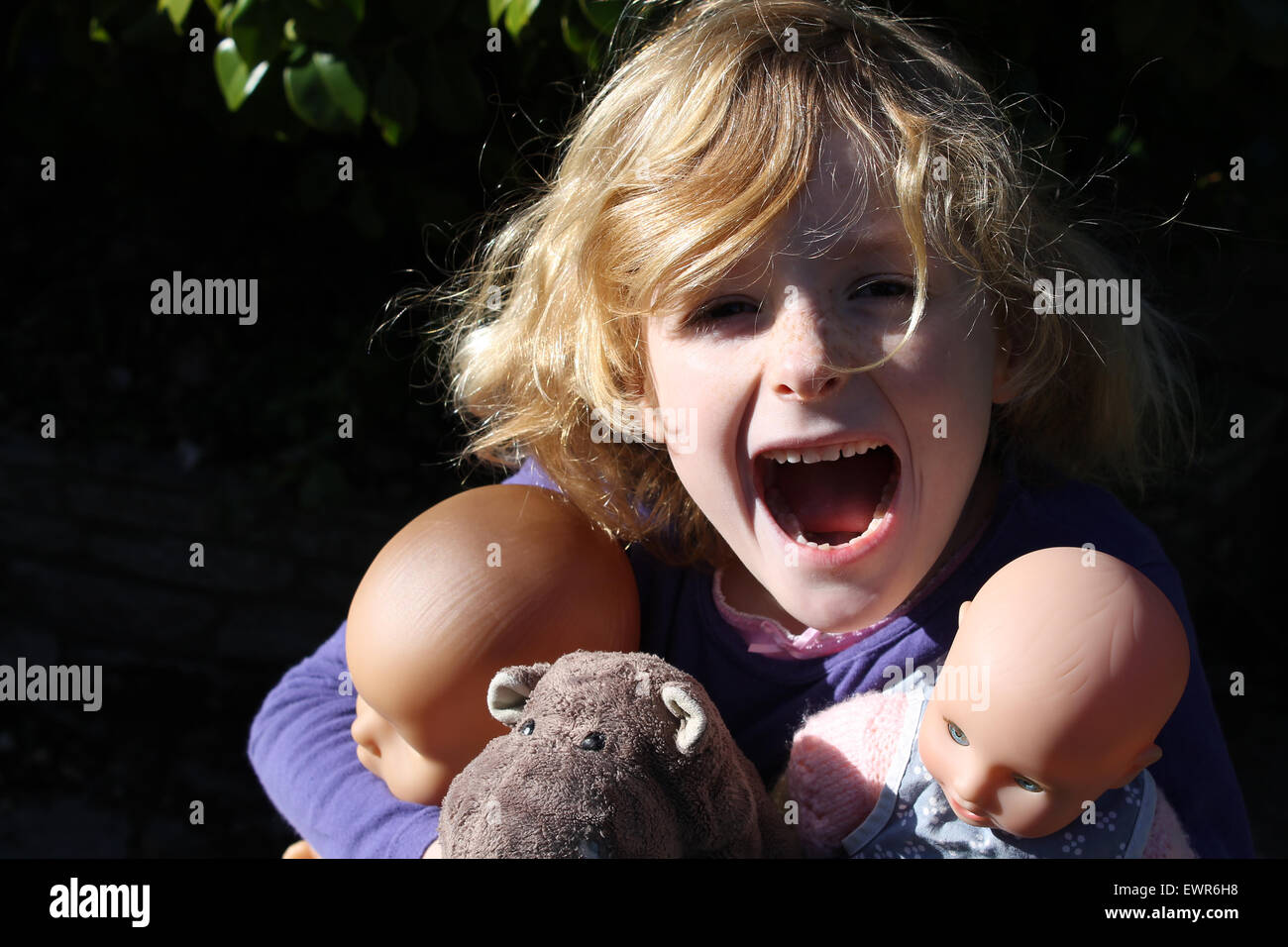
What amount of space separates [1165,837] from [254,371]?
3.43 metres

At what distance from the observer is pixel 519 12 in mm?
2105

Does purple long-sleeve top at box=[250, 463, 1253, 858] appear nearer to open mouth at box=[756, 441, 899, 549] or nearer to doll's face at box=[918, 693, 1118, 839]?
open mouth at box=[756, 441, 899, 549]

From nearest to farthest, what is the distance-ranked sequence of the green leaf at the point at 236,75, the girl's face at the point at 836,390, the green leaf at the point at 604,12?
the girl's face at the point at 836,390 < the green leaf at the point at 604,12 < the green leaf at the point at 236,75

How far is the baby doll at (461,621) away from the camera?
1.44 metres

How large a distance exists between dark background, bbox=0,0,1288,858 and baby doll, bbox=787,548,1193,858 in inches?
60.5

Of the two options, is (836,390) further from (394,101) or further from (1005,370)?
(394,101)

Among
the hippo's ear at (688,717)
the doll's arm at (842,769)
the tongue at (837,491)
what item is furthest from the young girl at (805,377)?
the hippo's ear at (688,717)

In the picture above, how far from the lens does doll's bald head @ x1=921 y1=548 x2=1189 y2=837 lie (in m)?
1.12

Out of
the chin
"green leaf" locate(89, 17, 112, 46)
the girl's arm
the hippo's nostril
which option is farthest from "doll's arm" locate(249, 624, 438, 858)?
"green leaf" locate(89, 17, 112, 46)

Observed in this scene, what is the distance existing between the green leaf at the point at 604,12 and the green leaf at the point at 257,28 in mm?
677

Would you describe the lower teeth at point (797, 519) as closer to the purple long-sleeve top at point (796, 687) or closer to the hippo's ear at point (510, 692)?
the purple long-sleeve top at point (796, 687)

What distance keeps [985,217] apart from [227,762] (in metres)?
2.94

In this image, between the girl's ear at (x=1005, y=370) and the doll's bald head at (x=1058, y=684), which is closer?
the doll's bald head at (x=1058, y=684)

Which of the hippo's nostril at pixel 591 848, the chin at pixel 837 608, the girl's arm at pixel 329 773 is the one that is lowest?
the girl's arm at pixel 329 773
